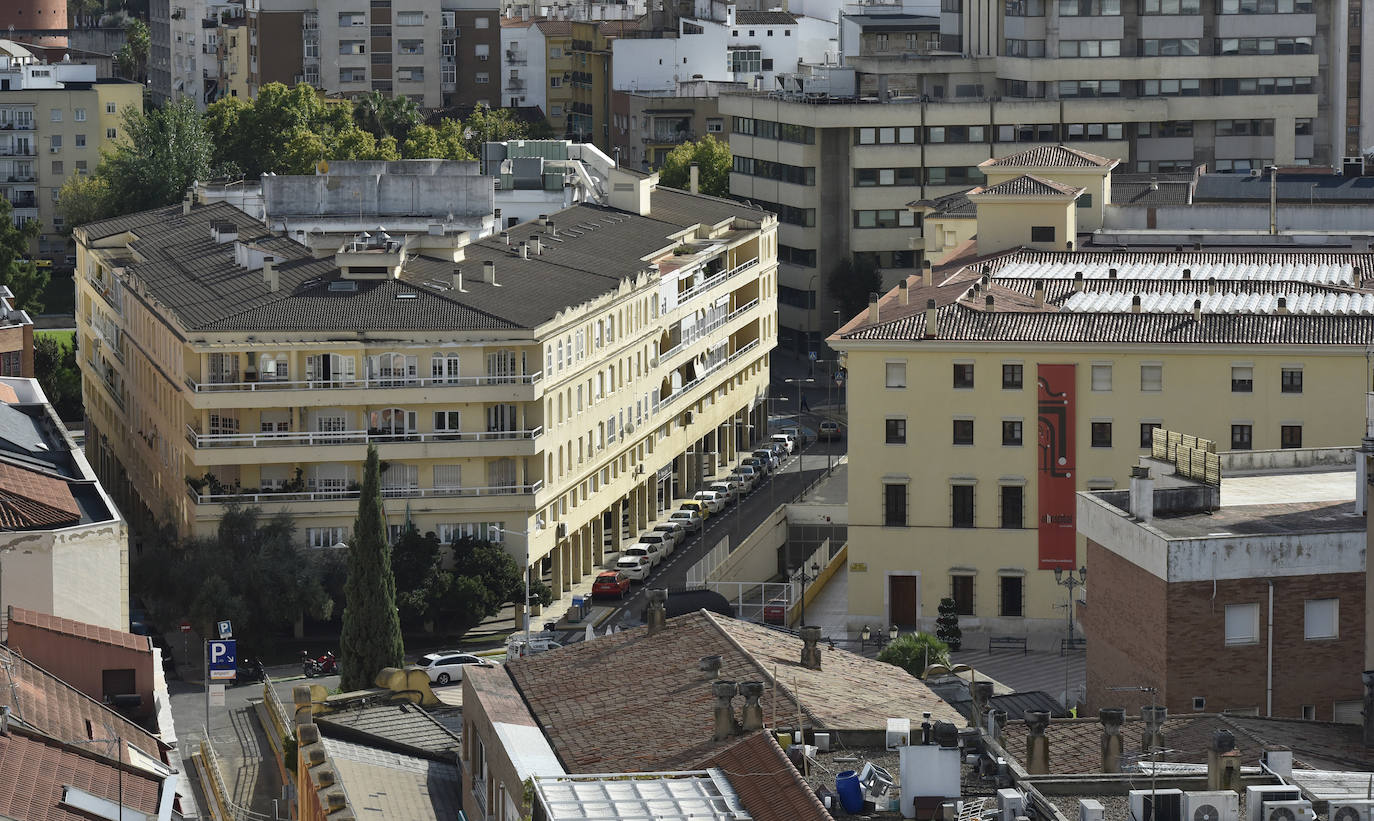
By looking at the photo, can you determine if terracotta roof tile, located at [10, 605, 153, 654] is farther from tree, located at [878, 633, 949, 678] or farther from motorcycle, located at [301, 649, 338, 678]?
motorcycle, located at [301, 649, 338, 678]

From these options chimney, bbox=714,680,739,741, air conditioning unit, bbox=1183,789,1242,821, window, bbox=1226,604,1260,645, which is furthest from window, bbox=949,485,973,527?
air conditioning unit, bbox=1183,789,1242,821

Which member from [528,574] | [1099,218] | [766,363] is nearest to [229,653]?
[528,574]

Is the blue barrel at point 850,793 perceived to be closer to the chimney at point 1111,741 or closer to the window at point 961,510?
the chimney at point 1111,741

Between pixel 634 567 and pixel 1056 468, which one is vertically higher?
pixel 1056 468

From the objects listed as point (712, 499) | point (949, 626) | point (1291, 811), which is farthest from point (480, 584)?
point (1291, 811)

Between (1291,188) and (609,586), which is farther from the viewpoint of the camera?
(1291,188)

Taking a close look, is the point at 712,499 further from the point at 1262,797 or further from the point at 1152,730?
the point at 1262,797
